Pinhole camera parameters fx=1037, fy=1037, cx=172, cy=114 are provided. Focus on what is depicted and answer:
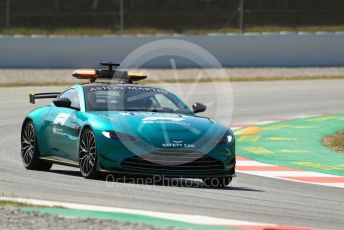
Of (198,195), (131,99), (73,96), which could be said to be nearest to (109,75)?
(73,96)

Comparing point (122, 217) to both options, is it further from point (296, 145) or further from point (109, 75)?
point (296, 145)

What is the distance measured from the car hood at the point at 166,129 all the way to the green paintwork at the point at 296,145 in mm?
2843

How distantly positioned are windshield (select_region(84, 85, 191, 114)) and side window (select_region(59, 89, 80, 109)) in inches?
5.5

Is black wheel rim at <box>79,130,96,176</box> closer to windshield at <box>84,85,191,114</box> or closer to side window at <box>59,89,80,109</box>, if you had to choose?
windshield at <box>84,85,191,114</box>

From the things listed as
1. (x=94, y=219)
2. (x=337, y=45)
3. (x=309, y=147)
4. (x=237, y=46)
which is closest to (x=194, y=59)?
(x=237, y=46)

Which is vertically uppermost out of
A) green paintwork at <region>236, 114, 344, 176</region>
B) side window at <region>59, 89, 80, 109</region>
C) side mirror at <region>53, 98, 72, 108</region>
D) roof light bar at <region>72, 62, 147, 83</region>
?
roof light bar at <region>72, 62, 147, 83</region>

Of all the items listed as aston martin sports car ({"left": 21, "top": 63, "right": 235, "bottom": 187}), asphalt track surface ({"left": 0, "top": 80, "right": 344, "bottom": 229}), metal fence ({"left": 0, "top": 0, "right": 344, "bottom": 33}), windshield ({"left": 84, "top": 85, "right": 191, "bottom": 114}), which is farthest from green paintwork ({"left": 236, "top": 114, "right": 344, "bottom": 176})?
metal fence ({"left": 0, "top": 0, "right": 344, "bottom": 33})

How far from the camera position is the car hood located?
1138 cm

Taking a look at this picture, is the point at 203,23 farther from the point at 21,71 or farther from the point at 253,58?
the point at 21,71

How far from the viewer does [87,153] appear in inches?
460

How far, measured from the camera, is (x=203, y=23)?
3628 cm

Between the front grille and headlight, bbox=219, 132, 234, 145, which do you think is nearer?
the front grille

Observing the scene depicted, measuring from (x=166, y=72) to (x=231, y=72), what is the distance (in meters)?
2.02

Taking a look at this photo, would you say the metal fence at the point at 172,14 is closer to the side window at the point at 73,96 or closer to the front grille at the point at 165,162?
the side window at the point at 73,96
